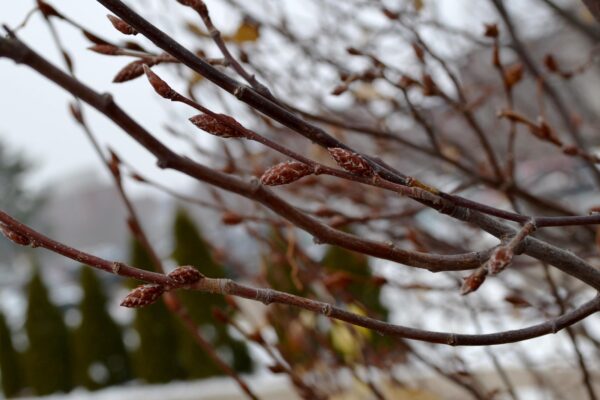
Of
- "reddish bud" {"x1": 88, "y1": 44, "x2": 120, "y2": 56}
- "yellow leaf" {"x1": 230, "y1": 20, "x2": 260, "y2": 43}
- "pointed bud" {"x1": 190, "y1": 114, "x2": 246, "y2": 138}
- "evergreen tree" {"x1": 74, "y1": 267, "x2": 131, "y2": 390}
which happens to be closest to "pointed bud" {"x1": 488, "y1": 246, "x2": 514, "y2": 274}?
"pointed bud" {"x1": 190, "y1": 114, "x2": 246, "y2": 138}

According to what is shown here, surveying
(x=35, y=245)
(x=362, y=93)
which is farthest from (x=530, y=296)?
(x=35, y=245)

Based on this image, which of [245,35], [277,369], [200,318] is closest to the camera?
[277,369]

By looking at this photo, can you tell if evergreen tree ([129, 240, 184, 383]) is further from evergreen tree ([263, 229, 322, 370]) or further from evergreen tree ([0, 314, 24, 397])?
evergreen tree ([263, 229, 322, 370])

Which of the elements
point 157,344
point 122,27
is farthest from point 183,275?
point 157,344

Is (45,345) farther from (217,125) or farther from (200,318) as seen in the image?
(217,125)

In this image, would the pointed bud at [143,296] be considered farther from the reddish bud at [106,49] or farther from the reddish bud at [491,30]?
the reddish bud at [491,30]

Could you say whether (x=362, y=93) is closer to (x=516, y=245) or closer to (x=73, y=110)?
(x=73, y=110)
